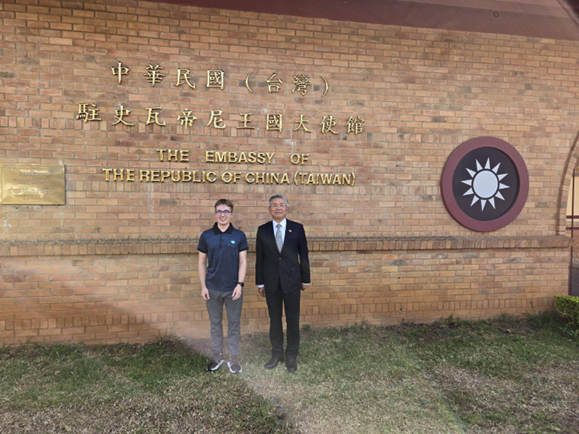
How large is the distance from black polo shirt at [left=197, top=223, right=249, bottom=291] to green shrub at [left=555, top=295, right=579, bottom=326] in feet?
14.3

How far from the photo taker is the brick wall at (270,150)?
3.77m

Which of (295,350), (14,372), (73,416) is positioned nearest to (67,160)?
(14,372)

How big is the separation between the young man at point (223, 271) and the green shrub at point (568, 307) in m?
4.28

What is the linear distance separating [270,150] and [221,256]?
1571mm

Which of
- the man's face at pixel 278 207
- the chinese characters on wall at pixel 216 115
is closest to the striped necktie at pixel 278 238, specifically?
the man's face at pixel 278 207

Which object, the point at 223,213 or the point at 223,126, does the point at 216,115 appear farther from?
the point at 223,213

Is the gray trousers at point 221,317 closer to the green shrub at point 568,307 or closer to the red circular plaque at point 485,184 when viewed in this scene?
the red circular plaque at point 485,184

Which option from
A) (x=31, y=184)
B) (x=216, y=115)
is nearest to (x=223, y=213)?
(x=216, y=115)

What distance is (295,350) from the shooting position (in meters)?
3.41

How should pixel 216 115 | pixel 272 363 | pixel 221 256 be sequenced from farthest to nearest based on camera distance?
pixel 216 115 → pixel 272 363 → pixel 221 256

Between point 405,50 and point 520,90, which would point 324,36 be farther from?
point 520,90

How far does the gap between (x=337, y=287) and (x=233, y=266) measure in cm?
164

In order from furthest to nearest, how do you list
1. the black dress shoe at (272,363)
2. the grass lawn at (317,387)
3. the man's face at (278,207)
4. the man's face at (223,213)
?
1. the black dress shoe at (272,363)
2. the man's face at (278,207)
3. the man's face at (223,213)
4. the grass lawn at (317,387)

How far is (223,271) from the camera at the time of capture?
10.5 feet
